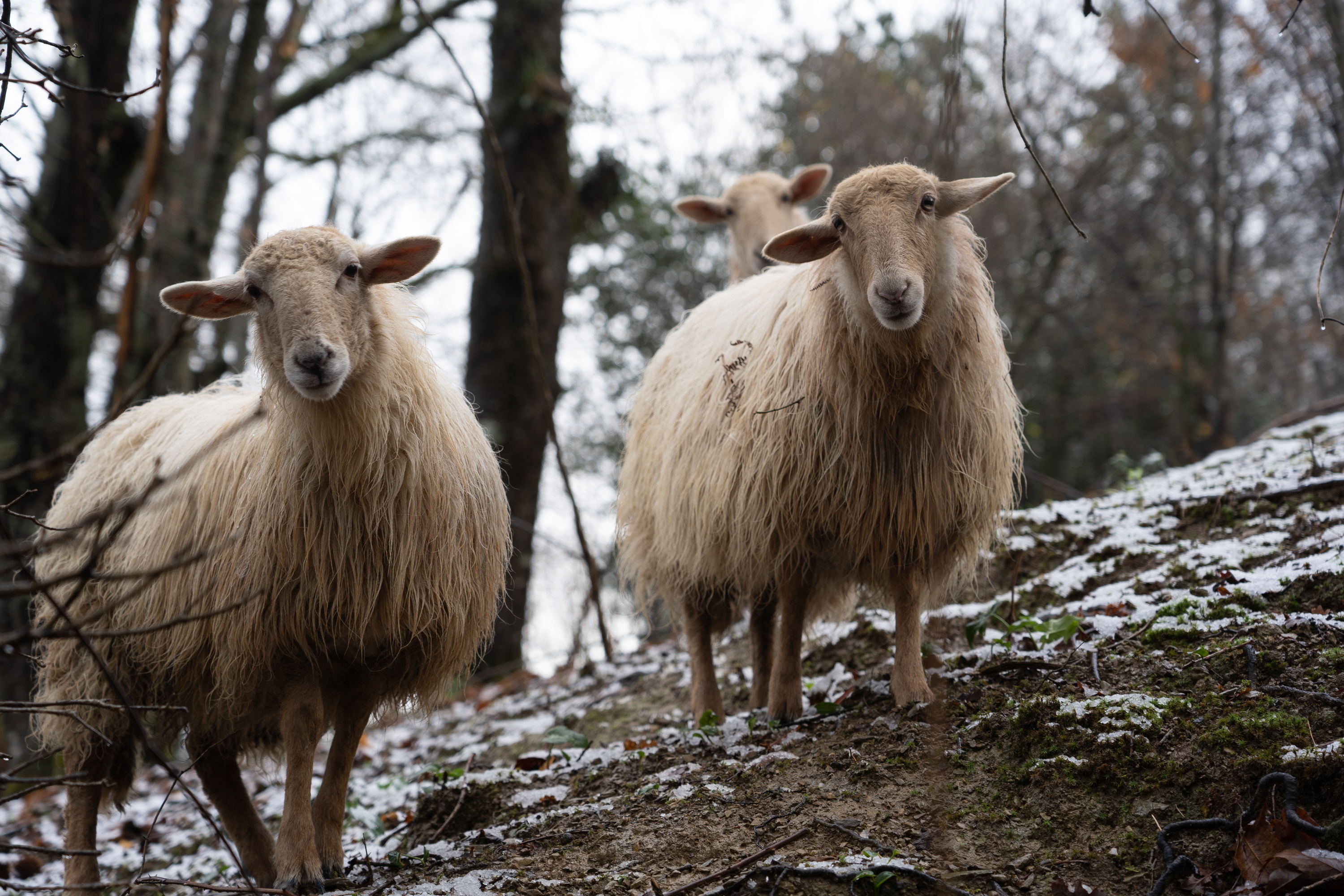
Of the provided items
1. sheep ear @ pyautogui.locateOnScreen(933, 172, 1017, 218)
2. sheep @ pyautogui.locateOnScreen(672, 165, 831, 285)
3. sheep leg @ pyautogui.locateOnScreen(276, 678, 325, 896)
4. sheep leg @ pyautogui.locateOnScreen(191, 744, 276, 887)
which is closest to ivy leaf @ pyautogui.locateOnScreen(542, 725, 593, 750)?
sheep leg @ pyautogui.locateOnScreen(276, 678, 325, 896)

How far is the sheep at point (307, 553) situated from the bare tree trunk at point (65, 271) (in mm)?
3710

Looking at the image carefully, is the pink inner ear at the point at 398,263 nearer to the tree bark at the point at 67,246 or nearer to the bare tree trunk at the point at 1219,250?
the tree bark at the point at 67,246

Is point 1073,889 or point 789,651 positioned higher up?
point 789,651

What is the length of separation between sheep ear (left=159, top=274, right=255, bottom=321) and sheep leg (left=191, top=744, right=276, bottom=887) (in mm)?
1906

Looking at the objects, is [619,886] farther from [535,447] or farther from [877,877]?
[535,447]

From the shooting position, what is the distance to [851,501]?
388cm

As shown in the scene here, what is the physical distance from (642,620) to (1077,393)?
42.5 feet

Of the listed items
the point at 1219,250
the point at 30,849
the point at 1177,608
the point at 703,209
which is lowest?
the point at 30,849

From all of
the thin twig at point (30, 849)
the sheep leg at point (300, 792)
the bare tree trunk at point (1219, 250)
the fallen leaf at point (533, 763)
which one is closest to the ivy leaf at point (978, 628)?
the fallen leaf at point (533, 763)

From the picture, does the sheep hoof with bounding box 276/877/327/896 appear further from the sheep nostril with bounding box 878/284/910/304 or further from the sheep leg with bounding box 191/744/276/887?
the sheep nostril with bounding box 878/284/910/304

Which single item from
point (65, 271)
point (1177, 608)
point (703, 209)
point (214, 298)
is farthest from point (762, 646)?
point (65, 271)

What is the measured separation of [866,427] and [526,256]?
545 cm

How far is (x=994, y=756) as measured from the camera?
3.21 metres

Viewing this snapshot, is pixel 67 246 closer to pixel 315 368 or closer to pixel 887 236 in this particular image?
pixel 315 368
